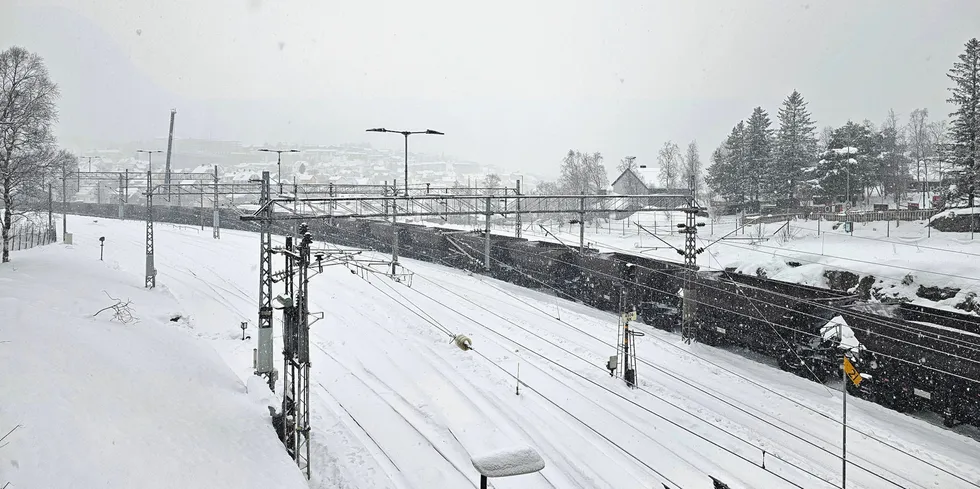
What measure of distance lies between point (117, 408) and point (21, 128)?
22.5 m

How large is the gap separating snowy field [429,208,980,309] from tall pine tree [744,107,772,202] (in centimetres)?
855

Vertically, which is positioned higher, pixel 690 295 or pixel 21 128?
pixel 21 128

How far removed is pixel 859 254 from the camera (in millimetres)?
27797

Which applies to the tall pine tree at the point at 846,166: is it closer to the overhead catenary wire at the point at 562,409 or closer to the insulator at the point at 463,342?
the overhead catenary wire at the point at 562,409

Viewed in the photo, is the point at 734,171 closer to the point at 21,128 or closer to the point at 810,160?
the point at 810,160

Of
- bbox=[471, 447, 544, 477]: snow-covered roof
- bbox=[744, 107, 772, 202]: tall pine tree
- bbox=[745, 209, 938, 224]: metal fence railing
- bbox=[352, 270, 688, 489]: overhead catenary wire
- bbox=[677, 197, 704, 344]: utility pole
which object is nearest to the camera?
bbox=[471, 447, 544, 477]: snow-covered roof

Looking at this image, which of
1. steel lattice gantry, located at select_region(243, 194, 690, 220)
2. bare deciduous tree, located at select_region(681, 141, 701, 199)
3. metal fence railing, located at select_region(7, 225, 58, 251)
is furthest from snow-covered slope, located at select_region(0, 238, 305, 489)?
bare deciduous tree, located at select_region(681, 141, 701, 199)

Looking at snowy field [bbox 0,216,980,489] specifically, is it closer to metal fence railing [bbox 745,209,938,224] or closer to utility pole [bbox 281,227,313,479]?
utility pole [bbox 281,227,313,479]

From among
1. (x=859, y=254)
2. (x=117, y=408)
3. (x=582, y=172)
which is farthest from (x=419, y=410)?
(x=582, y=172)

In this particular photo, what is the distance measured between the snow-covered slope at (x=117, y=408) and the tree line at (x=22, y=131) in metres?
9.97

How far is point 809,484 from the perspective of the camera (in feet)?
38.5

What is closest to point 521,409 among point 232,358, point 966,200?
point 232,358

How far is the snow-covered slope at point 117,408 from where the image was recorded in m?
9.13

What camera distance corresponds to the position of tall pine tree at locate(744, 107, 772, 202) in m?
47.4
